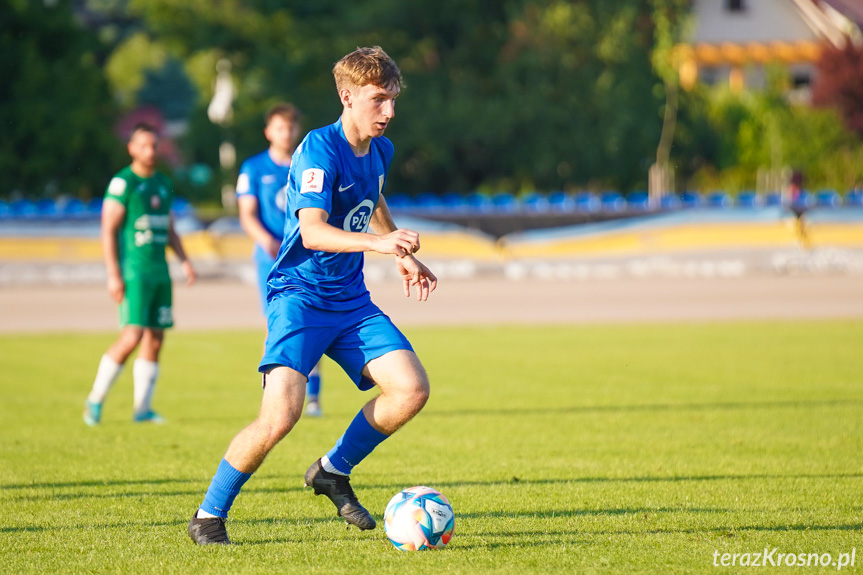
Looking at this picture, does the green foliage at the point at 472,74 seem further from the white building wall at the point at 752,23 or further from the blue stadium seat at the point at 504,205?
the white building wall at the point at 752,23

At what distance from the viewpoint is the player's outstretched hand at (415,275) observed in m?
4.70

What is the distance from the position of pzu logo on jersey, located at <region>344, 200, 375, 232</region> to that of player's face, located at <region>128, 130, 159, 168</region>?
3868 mm

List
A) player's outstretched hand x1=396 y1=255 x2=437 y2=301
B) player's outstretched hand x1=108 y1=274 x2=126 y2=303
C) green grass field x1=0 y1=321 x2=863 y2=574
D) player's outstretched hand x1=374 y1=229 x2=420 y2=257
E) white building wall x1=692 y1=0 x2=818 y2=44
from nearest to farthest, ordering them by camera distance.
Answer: player's outstretched hand x1=374 y1=229 x2=420 y2=257
player's outstretched hand x1=396 y1=255 x2=437 y2=301
green grass field x1=0 y1=321 x2=863 y2=574
player's outstretched hand x1=108 y1=274 x2=126 y2=303
white building wall x1=692 y1=0 x2=818 y2=44

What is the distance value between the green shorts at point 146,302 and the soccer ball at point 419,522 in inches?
169

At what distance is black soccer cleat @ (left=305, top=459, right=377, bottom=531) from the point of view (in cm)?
527

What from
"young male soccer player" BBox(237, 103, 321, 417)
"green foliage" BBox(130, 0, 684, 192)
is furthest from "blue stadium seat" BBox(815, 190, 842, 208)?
"young male soccer player" BBox(237, 103, 321, 417)

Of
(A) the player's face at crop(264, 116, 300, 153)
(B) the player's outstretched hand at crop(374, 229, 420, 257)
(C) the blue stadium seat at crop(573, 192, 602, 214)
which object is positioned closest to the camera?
(B) the player's outstretched hand at crop(374, 229, 420, 257)

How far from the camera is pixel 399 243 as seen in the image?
446 centimetres

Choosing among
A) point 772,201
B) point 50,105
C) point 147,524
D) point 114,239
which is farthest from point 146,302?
point 50,105

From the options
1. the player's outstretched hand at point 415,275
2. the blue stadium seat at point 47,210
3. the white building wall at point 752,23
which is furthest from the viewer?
the white building wall at point 752,23

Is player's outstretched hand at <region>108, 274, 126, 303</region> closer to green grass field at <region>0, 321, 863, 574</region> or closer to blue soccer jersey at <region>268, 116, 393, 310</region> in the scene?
green grass field at <region>0, 321, 863, 574</region>

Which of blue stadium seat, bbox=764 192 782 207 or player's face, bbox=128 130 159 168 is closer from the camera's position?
player's face, bbox=128 130 159 168

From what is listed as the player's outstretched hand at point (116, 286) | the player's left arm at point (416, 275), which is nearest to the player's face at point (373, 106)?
the player's left arm at point (416, 275)

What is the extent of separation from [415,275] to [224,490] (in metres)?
Result: 1.29
